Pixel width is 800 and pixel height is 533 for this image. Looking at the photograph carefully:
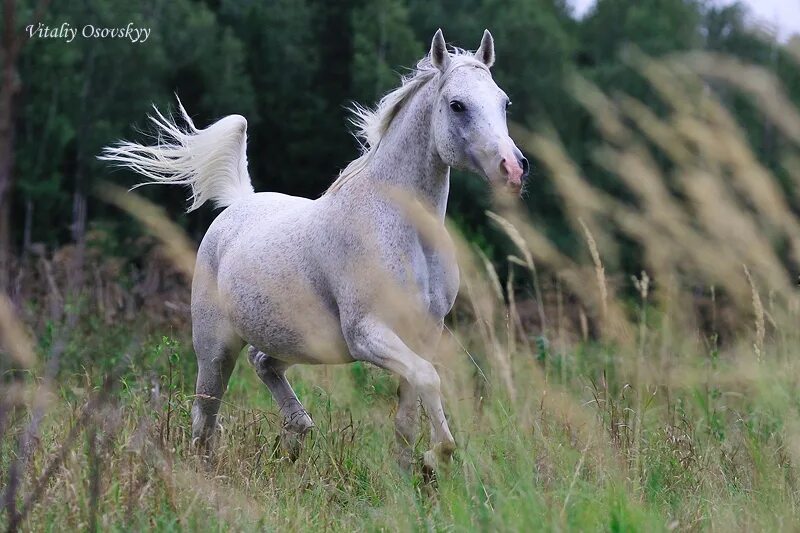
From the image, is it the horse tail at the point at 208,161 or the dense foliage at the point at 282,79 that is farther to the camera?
the dense foliage at the point at 282,79

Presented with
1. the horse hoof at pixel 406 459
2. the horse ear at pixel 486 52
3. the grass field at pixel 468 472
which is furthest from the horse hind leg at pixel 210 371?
the horse ear at pixel 486 52

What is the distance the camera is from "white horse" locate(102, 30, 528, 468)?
4.31 metres

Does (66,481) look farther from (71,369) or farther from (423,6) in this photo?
(423,6)

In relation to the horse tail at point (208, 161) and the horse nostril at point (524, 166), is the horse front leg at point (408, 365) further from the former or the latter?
the horse tail at point (208, 161)

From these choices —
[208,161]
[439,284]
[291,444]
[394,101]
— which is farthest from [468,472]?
[208,161]

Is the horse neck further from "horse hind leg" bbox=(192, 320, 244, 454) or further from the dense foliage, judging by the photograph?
the dense foliage

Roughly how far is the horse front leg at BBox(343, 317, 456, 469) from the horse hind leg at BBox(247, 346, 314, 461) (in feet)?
1.86

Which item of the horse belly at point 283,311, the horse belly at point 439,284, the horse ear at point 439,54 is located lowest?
the horse belly at point 283,311

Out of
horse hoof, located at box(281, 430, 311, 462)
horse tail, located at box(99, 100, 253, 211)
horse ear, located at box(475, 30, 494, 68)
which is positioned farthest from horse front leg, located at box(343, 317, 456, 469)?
horse tail, located at box(99, 100, 253, 211)

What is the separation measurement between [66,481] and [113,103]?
701 inches

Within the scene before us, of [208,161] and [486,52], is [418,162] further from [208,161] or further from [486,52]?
[208,161]

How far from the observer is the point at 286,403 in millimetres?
5477

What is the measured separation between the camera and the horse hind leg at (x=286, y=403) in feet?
15.8

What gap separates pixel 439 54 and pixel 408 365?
4.65 ft
